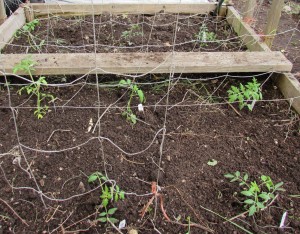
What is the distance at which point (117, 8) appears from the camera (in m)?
3.21

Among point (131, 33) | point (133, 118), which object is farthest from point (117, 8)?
point (133, 118)

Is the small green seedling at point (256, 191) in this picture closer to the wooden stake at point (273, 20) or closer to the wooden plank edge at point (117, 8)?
the wooden stake at point (273, 20)

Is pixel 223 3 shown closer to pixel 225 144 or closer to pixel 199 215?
pixel 225 144

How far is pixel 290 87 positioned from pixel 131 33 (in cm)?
148

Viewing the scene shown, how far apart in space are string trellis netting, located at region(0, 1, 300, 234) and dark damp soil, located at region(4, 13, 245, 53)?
23 mm

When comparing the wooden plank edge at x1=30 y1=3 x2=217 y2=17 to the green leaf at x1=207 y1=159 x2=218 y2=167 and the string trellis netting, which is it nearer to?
the string trellis netting

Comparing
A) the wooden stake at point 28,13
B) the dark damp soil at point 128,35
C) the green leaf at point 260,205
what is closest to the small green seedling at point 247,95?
the dark damp soil at point 128,35

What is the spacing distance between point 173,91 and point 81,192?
3.38 feet

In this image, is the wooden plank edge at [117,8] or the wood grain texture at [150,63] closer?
the wood grain texture at [150,63]

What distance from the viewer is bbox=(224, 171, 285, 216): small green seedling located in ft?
4.86

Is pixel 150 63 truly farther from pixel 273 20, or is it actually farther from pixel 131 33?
pixel 273 20

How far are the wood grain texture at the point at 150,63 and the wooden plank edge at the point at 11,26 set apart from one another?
0.51 m

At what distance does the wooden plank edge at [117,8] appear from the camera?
3.09m

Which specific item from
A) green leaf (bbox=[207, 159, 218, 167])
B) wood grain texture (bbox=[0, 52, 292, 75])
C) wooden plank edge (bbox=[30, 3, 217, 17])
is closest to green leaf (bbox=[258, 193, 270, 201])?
green leaf (bbox=[207, 159, 218, 167])
